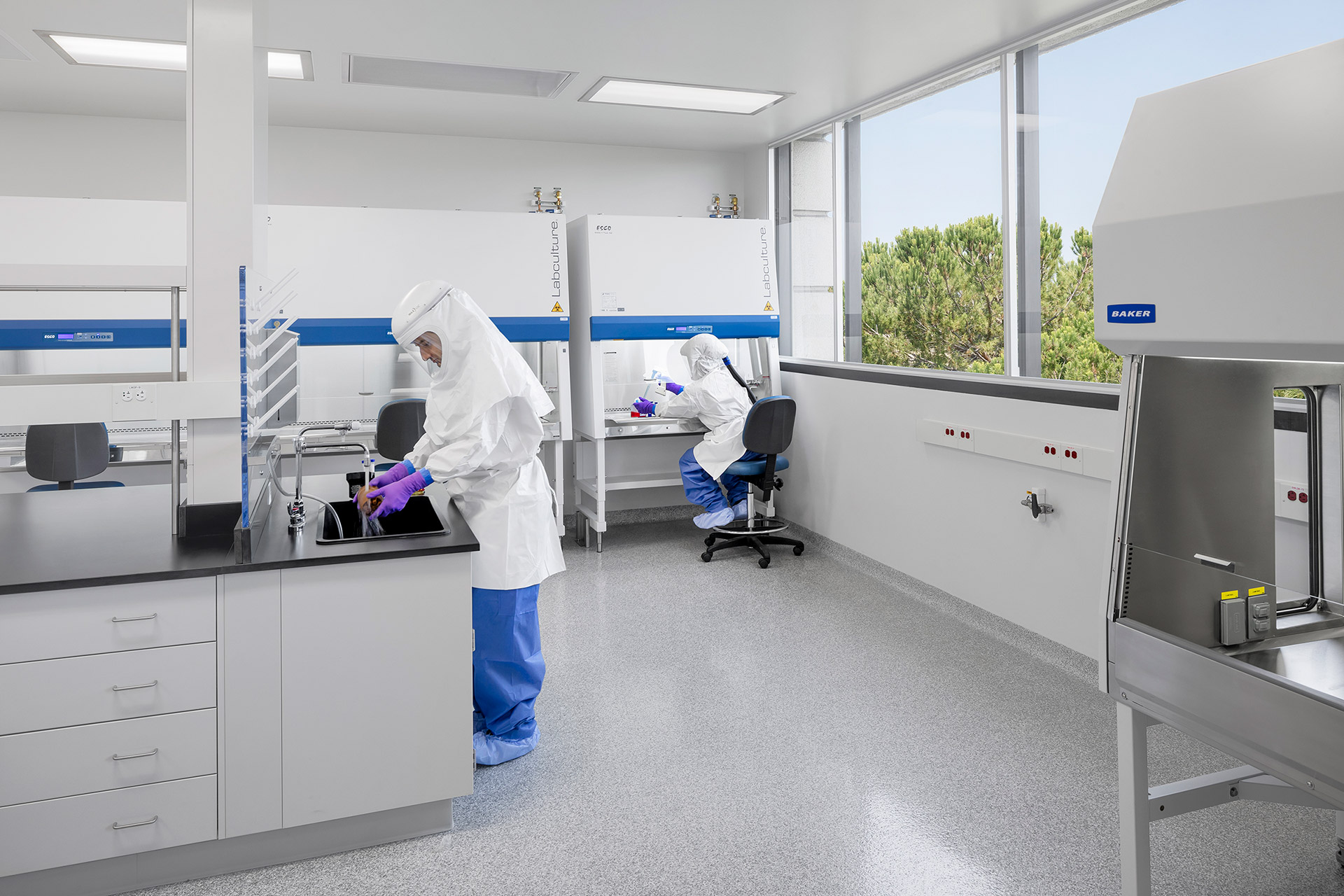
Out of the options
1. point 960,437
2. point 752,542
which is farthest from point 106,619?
point 752,542

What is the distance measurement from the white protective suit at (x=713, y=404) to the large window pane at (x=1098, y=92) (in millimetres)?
1720

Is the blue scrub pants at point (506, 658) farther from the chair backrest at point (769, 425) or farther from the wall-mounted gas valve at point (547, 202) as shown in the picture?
the wall-mounted gas valve at point (547, 202)

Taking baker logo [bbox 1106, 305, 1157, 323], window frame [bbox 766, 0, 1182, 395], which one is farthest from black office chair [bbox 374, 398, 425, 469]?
baker logo [bbox 1106, 305, 1157, 323]

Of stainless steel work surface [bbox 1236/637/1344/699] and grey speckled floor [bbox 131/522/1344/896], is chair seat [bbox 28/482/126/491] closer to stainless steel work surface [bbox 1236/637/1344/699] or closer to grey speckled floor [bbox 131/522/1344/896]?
grey speckled floor [bbox 131/522/1344/896]

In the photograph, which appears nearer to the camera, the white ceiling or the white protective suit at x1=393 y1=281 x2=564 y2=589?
the white protective suit at x1=393 y1=281 x2=564 y2=589

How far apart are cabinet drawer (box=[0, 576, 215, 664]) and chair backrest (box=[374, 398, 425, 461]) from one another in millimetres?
2220

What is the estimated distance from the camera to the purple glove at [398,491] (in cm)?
232

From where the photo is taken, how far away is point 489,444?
92.5 inches

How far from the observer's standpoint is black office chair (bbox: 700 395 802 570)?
14.4ft

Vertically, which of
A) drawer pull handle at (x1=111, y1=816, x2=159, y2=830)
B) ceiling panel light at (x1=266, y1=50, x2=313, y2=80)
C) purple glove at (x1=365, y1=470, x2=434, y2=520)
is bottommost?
drawer pull handle at (x1=111, y1=816, x2=159, y2=830)

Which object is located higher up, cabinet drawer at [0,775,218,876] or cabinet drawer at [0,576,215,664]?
cabinet drawer at [0,576,215,664]

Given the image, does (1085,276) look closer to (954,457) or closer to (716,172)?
(954,457)

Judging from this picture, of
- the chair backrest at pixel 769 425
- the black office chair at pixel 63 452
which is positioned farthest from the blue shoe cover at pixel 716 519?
the black office chair at pixel 63 452

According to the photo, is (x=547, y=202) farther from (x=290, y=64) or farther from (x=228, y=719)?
(x=228, y=719)
